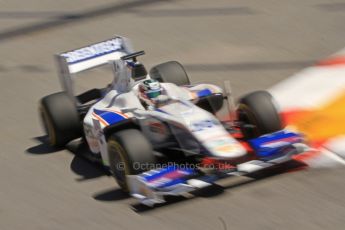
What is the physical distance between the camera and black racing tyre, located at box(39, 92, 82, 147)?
9609 millimetres

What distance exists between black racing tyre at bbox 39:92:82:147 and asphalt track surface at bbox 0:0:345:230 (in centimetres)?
24

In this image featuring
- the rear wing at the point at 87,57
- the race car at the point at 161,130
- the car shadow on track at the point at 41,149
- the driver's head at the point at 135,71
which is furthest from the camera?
the rear wing at the point at 87,57

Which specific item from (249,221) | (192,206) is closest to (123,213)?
(192,206)

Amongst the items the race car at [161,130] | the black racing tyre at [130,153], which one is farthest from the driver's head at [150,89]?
the black racing tyre at [130,153]

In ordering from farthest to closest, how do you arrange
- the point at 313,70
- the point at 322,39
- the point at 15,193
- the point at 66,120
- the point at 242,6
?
1. the point at 242,6
2. the point at 322,39
3. the point at 313,70
4. the point at 66,120
5. the point at 15,193

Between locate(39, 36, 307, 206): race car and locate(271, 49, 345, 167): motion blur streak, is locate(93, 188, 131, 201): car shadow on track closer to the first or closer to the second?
locate(39, 36, 307, 206): race car

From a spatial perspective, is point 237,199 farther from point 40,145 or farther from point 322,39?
point 322,39

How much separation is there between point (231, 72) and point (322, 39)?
1.80 metres

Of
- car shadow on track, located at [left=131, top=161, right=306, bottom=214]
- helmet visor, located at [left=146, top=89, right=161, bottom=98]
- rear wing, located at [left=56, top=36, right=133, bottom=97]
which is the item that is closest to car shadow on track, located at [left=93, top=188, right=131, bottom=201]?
car shadow on track, located at [left=131, top=161, right=306, bottom=214]

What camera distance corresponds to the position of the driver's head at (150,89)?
29.5ft

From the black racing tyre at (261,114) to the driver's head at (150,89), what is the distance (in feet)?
2.91

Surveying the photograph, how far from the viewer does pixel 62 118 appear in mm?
9609

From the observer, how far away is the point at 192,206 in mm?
8141

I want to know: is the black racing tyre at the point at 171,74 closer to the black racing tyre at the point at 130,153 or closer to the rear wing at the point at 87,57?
the rear wing at the point at 87,57
